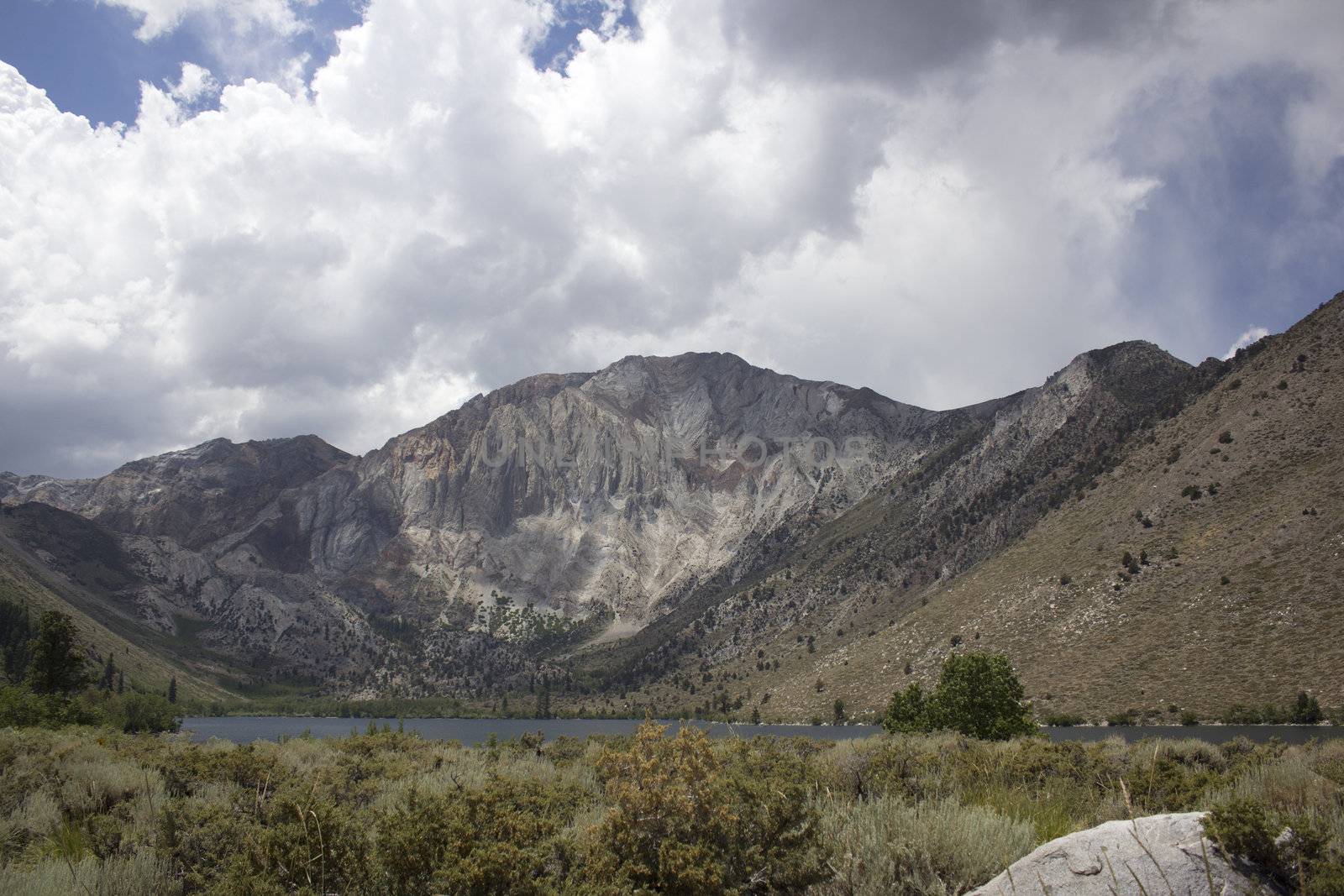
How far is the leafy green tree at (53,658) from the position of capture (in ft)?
158

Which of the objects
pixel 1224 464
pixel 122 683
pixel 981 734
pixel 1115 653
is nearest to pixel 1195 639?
pixel 1115 653

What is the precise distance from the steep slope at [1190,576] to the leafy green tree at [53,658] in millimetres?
81743

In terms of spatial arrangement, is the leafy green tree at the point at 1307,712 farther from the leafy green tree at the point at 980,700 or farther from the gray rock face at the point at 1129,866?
the gray rock face at the point at 1129,866

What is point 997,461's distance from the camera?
174750 mm

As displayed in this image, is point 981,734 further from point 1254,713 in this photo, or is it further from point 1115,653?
point 1115,653

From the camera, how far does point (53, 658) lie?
48.9 m

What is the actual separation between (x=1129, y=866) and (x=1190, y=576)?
86920 millimetres

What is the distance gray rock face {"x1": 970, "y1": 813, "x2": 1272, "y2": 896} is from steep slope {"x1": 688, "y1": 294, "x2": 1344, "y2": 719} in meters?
71.5

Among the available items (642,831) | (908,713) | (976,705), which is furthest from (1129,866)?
(908,713)

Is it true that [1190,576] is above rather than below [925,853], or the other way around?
above

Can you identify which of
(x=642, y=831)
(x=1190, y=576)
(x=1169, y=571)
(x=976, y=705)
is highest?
(x=1169, y=571)

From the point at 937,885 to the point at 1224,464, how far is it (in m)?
97.2

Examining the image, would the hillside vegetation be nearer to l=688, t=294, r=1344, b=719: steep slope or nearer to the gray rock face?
the gray rock face

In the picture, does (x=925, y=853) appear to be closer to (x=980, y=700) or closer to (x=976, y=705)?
(x=976, y=705)
